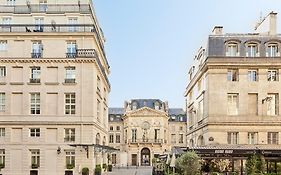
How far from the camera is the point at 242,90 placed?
47.9 metres

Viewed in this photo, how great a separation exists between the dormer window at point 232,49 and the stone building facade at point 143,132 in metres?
60.6

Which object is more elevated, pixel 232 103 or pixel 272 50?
pixel 272 50

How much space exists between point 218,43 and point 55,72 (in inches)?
690

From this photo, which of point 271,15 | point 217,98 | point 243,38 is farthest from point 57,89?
point 271,15

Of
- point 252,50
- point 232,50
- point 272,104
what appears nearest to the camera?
point 272,104

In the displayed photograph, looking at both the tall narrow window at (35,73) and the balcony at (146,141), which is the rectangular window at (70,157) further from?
the balcony at (146,141)

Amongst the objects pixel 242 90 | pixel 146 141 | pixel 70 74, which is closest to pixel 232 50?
pixel 242 90

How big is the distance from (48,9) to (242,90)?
79.6 feet

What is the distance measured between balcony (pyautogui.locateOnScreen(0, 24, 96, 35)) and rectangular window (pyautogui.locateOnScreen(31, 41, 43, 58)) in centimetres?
122

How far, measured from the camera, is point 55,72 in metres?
50.8

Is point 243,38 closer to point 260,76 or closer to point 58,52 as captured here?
point 260,76

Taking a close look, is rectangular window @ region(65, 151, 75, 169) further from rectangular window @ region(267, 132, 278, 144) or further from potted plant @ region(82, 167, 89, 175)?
rectangular window @ region(267, 132, 278, 144)

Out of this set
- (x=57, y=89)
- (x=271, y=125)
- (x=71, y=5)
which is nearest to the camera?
(x=271, y=125)

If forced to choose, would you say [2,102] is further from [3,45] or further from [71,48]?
[71,48]
